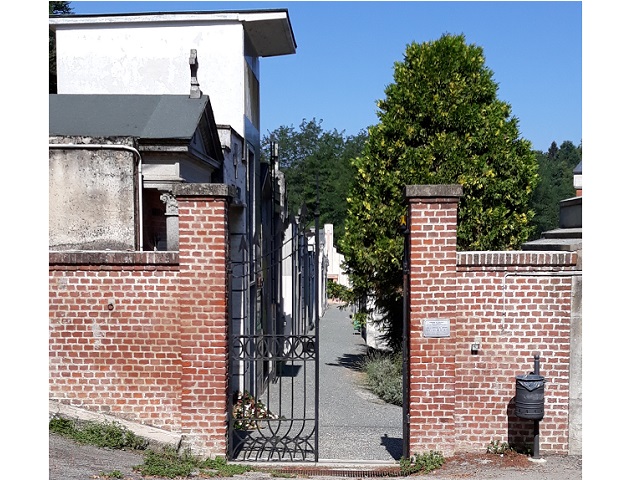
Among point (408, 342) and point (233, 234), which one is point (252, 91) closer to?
point (233, 234)

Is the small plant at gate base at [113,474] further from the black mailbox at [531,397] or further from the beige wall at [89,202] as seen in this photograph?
the black mailbox at [531,397]

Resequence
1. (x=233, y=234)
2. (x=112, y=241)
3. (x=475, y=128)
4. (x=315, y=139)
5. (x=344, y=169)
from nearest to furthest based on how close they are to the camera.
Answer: (x=112, y=241) → (x=233, y=234) → (x=475, y=128) → (x=344, y=169) → (x=315, y=139)

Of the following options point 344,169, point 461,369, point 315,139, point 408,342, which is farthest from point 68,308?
point 315,139

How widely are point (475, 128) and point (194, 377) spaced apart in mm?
10236

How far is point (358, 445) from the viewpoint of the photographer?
1016 cm

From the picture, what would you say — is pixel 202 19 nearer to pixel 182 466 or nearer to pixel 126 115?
pixel 126 115

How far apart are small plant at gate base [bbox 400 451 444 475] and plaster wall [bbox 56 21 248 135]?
8990 mm

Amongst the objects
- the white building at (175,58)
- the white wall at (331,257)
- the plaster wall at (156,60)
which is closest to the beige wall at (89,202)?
the white building at (175,58)

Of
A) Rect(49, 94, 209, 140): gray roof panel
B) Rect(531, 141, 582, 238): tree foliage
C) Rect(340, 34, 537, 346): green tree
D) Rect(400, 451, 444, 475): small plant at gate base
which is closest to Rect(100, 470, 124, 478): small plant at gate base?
Rect(400, 451, 444, 475): small plant at gate base

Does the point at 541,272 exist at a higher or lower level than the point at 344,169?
lower

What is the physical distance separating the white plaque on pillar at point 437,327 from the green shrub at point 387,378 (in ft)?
22.1

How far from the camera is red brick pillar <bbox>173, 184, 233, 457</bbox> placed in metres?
7.89

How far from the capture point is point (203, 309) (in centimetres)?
791

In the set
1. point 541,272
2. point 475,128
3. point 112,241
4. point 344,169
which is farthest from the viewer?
point 344,169
